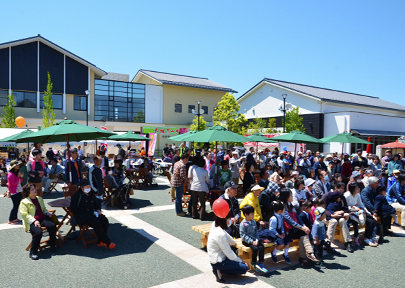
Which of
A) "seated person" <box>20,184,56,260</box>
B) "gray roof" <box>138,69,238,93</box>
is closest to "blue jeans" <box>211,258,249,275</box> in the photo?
"seated person" <box>20,184,56,260</box>

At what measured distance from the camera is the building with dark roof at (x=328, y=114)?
2931 cm

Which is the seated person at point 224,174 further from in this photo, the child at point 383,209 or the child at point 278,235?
the child at point 383,209

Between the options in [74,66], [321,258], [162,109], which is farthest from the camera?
[162,109]

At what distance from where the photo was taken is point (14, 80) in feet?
98.8

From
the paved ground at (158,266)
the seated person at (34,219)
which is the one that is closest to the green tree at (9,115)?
the paved ground at (158,266)

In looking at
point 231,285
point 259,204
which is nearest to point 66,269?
point 231,285

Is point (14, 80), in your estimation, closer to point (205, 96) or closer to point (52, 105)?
point (52, 105)

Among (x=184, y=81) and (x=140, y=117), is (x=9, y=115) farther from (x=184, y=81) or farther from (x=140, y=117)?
(x=184, y=81)

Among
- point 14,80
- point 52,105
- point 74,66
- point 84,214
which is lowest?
point 84,214

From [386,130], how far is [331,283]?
33203mm

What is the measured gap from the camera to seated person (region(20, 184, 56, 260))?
5414mm

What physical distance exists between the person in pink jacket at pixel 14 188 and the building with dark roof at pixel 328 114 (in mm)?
27574

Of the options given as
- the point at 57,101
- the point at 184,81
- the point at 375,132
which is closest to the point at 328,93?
the point at 375,132

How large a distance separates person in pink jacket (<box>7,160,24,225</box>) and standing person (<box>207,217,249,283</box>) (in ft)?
19.0
